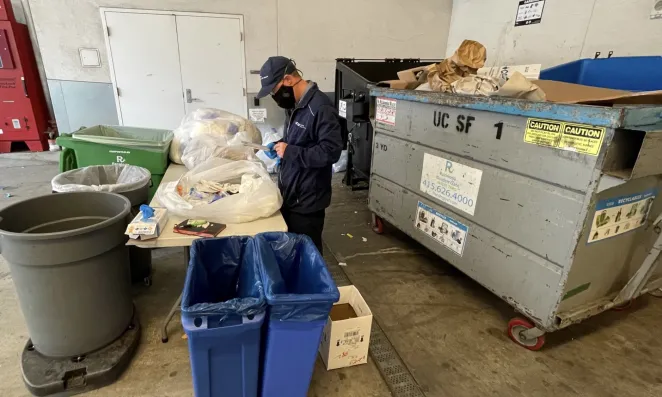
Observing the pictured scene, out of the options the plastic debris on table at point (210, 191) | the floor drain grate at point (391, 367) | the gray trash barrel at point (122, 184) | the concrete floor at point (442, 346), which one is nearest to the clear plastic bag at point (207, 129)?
the gray trash barrel at point (122, 184)

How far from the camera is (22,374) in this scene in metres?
1.61

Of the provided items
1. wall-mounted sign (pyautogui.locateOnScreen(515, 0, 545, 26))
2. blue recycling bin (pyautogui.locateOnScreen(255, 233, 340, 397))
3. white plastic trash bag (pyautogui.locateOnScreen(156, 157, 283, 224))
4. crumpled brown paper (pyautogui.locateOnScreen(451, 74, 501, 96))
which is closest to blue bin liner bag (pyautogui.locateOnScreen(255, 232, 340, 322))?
blue recycling bin (pyautogui.locateOnScreen(255, 233, 340, 397))

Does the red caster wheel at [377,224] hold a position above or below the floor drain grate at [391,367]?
above

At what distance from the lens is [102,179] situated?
7.23 ft

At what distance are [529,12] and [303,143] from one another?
3.73 meters

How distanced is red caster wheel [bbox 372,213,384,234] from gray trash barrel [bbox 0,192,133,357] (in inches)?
79.7

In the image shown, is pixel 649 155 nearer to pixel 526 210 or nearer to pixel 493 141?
pixel 526 210

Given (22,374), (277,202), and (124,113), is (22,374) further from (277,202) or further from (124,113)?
(124,113)

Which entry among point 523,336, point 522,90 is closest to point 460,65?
point 522,90

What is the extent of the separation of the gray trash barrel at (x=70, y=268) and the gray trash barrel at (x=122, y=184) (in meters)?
0.16

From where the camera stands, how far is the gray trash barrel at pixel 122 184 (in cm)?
190

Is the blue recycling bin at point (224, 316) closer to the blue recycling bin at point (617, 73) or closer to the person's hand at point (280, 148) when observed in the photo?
the person's hand at point (280, 148)

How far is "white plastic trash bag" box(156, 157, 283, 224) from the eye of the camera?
167 cm


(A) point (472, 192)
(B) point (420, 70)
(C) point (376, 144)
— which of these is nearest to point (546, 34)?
(B) point (420, 70)
